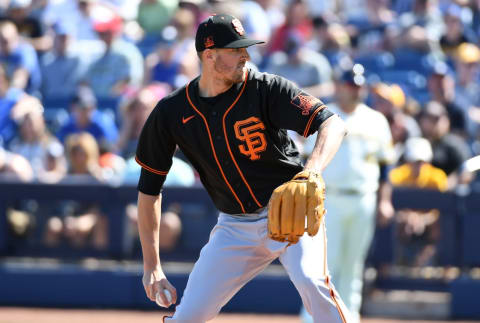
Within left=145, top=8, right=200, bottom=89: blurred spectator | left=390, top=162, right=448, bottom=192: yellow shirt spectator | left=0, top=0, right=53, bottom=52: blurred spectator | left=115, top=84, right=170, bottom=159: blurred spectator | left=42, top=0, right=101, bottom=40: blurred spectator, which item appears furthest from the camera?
left=42, top=0, right=101, bottom=40: blurred spectator

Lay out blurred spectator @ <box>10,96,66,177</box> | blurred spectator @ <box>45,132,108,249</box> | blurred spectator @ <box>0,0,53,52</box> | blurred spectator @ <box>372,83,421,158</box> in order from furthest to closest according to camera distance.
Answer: blurred spectator @ <box>0,0,53,52</box>, blurred spectator @ <box>10,96,66,177</box>, blurred spectator @ <box>372,83,421,158</box>, blurred spectator @ <box>45,132,108,249</box>

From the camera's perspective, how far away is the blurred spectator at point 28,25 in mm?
11273

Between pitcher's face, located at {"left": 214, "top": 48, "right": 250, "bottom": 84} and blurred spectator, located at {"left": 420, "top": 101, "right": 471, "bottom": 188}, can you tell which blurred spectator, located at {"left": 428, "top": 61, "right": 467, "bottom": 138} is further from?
pitcher's face, located at {"left": 214, "top": 48, "right": 250, "bottom": 84}

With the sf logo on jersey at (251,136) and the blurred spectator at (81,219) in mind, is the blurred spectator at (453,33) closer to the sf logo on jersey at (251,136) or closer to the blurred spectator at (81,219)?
the blurred spectator at (81,219)

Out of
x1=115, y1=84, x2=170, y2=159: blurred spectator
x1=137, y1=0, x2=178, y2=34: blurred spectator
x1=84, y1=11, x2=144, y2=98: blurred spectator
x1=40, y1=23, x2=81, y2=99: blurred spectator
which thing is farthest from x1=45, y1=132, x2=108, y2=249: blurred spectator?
x1=137, y1=0, x2=178, y2=34: blurred spectator

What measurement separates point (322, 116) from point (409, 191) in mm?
4334

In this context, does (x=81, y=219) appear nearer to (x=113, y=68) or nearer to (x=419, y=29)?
(x=113, y=68)

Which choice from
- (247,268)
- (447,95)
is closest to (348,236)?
(247,268)

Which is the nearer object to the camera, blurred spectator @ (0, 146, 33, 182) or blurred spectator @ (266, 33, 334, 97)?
blurred spectator @ (0, 146, 33, 182)

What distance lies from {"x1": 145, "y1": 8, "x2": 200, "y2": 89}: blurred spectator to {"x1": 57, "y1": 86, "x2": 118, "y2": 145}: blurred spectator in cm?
83

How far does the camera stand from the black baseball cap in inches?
163

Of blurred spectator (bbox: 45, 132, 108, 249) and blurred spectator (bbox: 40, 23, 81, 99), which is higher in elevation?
blurred spectator (bbox: 40, 23, 81, 99)

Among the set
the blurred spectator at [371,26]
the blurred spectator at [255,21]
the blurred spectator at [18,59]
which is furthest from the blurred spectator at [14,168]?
the blurred spectator at [371,26]

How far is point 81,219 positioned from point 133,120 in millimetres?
1123
